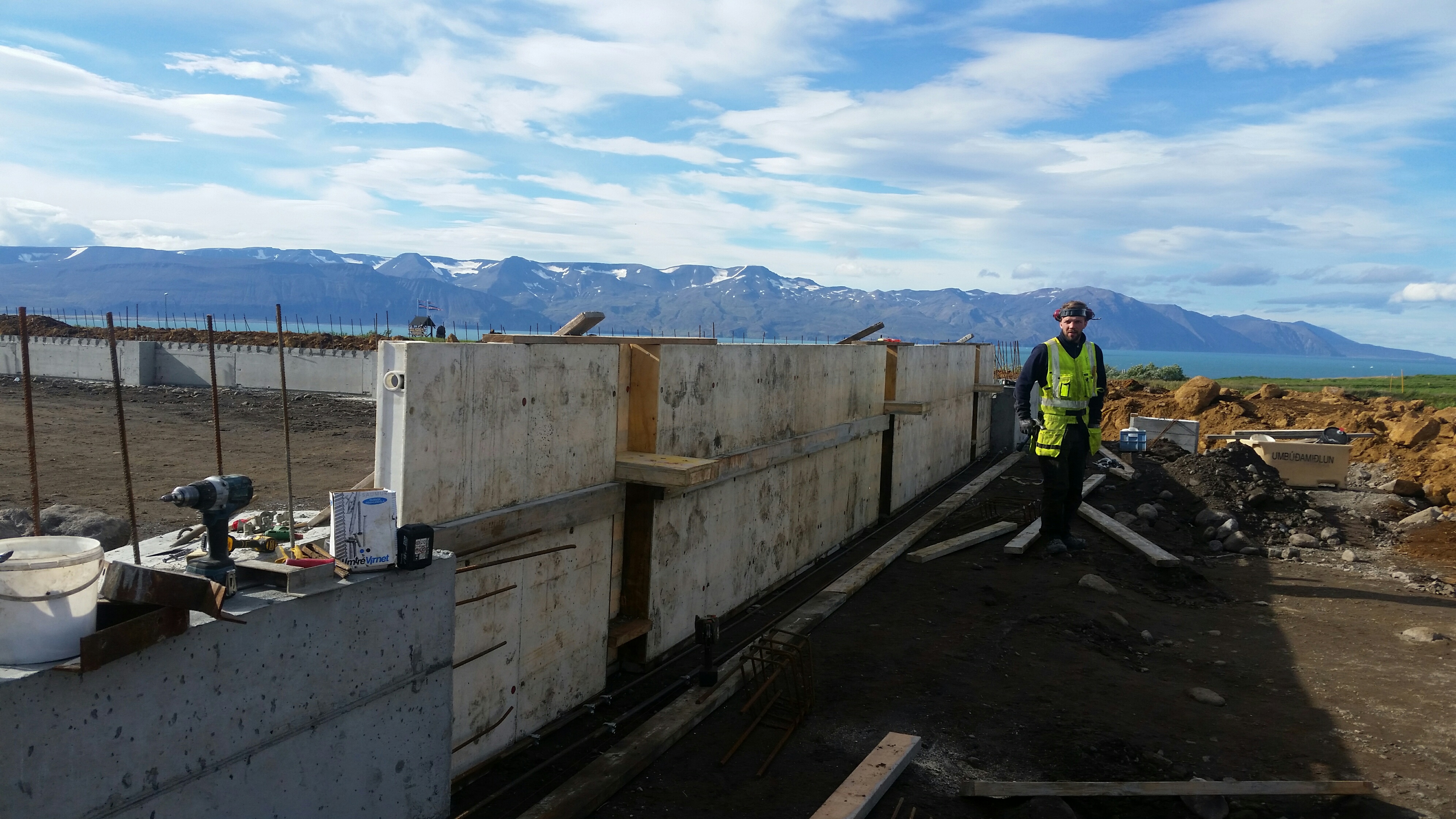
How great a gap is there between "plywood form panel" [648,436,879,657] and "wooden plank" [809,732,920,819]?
6.87 ft

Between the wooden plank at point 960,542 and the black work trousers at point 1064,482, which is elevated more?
the black work trousers at point 1064,482

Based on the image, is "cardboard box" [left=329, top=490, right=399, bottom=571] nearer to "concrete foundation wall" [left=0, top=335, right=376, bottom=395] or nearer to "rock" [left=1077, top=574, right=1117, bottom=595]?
"rock" [left=1077, top=574, right=1117, bottom=595]

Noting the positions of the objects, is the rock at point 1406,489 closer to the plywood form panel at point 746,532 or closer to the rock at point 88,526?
the plywood form panel at point 746,532

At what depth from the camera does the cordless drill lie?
297cm

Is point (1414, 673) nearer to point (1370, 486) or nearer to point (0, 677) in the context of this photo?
point (0, 677)

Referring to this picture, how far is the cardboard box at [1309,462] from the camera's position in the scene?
14.2 m

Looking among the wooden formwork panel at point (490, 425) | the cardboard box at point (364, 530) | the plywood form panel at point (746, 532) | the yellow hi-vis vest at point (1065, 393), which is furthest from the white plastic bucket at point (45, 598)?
the yellow hi-vis vest at point (1065, 393)

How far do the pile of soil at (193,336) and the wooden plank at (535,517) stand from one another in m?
29.6

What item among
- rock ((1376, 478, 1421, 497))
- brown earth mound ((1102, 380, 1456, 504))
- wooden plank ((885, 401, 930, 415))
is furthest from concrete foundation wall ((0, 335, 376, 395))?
rock ((1376, 478, 1421, 497))

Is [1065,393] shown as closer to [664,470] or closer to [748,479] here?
[748,479]

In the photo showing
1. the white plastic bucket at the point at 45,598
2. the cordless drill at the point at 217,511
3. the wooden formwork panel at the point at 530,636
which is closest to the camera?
the white plastic bucket at the point at 45,598

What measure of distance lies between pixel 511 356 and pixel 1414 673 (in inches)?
266

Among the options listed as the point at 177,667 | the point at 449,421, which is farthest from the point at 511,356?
the point at 177,667

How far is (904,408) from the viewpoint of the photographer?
454 inches
